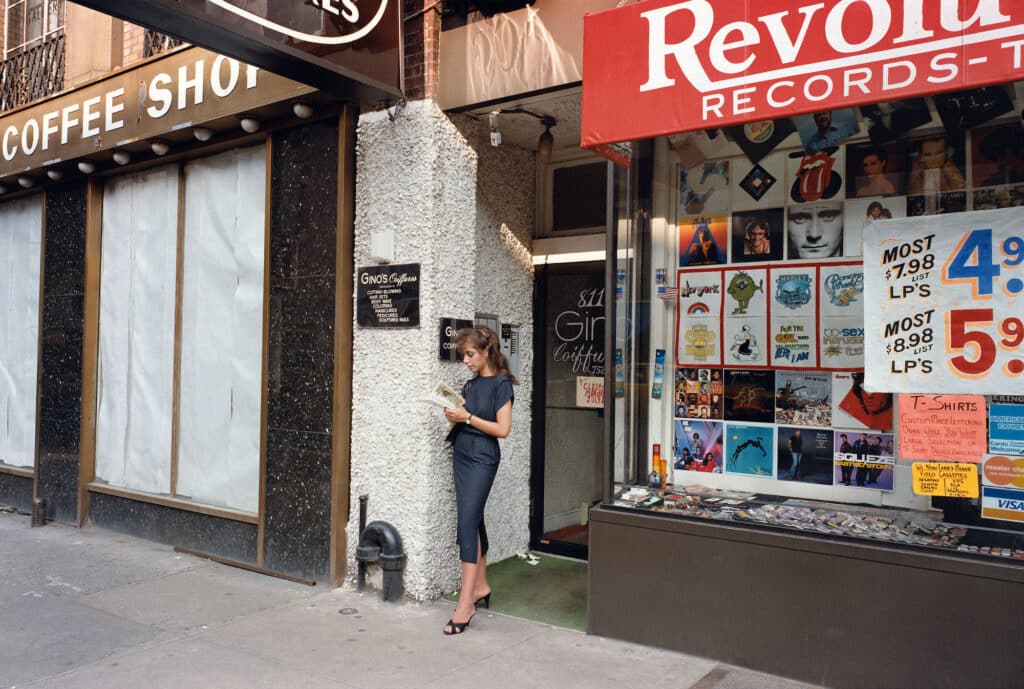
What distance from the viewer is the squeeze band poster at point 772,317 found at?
4.86 metres

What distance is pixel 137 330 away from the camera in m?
7.77

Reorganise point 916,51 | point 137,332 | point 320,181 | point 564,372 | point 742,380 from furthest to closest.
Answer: point 137,332 < point 564,372 < point 320,181 < point 742,380 < point 916,51

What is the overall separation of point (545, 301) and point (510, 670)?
3215 mm

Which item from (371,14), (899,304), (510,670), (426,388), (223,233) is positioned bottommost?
(510,670)

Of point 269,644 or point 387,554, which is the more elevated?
point 387,554

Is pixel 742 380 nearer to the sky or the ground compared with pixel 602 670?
nearer to the sky

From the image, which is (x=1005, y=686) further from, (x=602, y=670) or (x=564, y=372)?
(x=564, y=372)

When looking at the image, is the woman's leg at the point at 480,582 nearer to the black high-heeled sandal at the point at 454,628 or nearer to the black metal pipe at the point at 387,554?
the black high-heeled sandal at the point at 454,628

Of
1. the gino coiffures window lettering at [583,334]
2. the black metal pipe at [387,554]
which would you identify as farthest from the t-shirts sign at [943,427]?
the black metal pipe at [387,554]

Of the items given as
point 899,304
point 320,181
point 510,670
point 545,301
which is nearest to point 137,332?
point 320,181

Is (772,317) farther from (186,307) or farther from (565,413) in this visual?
(186,307)

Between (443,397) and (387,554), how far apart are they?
4.19 feet

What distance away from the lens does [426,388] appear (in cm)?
563

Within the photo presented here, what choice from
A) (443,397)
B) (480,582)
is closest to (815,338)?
(443,397)
